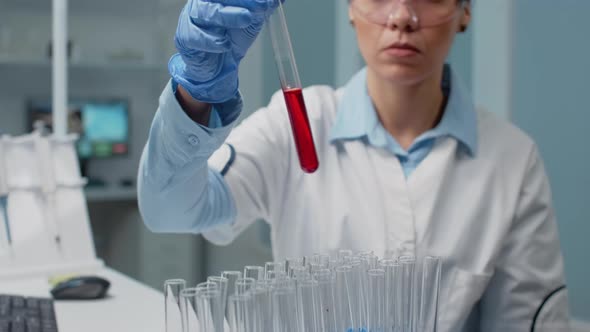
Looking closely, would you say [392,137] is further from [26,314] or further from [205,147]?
[26,314]

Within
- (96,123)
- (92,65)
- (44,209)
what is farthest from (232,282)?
(96,123)

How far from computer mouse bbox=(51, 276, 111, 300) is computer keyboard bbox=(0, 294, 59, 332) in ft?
0.38

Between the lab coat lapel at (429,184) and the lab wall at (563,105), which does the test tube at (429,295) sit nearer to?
the lab coat lapel at (429,184)

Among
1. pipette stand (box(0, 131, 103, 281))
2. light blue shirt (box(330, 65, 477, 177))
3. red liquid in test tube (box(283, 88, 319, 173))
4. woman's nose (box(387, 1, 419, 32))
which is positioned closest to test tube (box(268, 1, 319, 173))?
red liquid in test tube (box(283, 88, 319, 173))

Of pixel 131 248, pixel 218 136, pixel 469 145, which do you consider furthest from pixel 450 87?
pixel 131 248

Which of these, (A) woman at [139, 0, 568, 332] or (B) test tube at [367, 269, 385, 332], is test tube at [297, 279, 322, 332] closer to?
(B) test tube at [367, 269, 385, 332]

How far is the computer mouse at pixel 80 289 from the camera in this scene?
1.32 m

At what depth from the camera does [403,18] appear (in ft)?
3.81

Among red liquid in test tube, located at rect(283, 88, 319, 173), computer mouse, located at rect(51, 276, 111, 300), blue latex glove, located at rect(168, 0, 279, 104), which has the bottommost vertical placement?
computer mouse, located at rect(51, 276, 111, 300)

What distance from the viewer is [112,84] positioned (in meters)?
4.62

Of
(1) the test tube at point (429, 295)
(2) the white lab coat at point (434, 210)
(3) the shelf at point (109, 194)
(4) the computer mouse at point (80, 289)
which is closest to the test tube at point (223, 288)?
(1) the test tube at point (429, 295)

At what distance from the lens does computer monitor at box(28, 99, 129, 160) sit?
427cm

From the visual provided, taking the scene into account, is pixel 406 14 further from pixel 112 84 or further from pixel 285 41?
pixel 112 84

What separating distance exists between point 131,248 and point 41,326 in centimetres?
326
